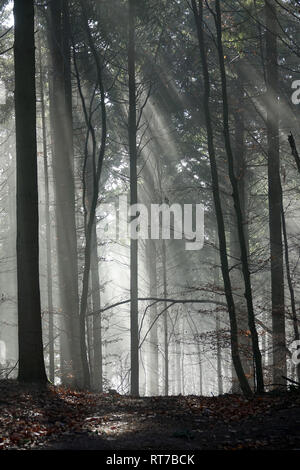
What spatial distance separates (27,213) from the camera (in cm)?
875

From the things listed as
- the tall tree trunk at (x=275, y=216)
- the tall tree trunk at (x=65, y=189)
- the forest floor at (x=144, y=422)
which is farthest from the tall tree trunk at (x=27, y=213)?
the tall tree trunk at (x=275, y=216)

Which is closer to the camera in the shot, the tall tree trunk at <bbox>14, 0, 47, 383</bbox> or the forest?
the forest

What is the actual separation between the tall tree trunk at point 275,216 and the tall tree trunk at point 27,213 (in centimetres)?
565

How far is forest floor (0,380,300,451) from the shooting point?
17.3 feet

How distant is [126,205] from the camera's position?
86.6ft

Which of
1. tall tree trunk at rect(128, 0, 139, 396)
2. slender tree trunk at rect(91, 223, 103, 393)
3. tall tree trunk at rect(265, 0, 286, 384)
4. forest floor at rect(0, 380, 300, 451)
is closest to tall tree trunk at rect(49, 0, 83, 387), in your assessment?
tall tree trunk at rect(128, 0, 139, 396)

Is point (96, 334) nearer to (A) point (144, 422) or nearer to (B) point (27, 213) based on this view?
(B) point (27, 213)

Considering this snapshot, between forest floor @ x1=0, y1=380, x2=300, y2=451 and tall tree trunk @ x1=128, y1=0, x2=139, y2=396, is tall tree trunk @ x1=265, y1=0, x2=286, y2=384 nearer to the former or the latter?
tall tree trunk @ x1=128, y1=0, x2=139, y2=396

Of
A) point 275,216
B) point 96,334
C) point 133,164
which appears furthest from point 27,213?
point 96,334

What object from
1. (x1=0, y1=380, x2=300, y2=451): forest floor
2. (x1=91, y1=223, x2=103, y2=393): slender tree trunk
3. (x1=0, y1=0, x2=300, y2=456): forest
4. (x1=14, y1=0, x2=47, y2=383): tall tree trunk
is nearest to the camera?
(x1=0, y1=380, x2=300, y2=451): forest floor

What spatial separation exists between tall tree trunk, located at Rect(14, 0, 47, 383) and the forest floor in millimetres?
568

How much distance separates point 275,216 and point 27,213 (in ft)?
20.8
